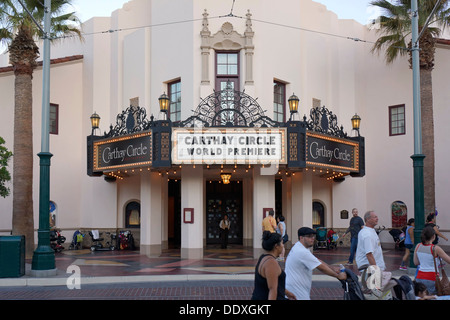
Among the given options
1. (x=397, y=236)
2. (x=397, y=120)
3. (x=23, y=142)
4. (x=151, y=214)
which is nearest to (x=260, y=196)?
(x=151, y=214)

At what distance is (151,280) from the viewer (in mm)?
13594

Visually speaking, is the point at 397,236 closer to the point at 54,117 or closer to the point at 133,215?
the point at 133,215

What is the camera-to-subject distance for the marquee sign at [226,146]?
17.5 m

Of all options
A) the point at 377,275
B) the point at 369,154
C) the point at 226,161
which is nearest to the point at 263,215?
the point at 226,161

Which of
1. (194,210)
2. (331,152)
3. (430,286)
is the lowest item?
(430,286)

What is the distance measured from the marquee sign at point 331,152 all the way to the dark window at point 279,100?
2.70 meters

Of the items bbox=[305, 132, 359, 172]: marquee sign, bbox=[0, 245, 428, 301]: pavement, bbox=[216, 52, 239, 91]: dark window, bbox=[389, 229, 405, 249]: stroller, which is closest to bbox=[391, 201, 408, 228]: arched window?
bbox=[389, 229, 405, 249]: stroller

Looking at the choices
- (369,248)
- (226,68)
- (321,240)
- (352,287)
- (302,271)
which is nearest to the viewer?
(302,271)

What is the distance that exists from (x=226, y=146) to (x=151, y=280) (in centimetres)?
584

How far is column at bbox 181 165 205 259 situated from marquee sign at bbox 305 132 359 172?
420 centimetres
